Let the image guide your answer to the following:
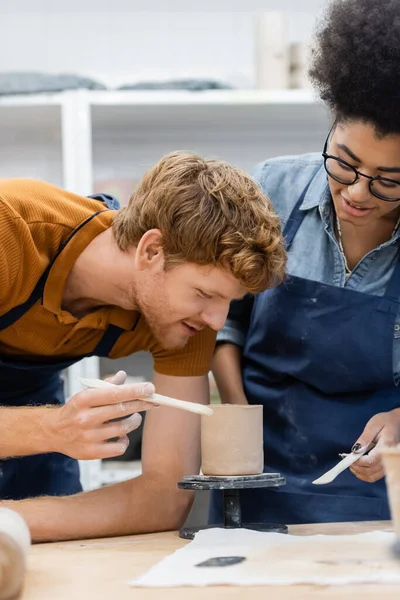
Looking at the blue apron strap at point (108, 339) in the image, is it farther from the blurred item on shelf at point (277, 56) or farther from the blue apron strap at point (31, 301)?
the blurred item on shelf at point (277, 56)

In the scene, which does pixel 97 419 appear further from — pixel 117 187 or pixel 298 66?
pixel 298 66

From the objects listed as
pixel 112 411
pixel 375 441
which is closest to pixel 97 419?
pixel 112 411

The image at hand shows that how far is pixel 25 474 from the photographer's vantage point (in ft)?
6.93

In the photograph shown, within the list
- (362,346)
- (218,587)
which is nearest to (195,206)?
(362,346)

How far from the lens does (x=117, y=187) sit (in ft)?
11.2

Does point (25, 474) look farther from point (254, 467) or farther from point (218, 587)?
point (218, 587)

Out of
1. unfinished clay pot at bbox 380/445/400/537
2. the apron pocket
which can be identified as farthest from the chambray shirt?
unfinished clay pot at bbox 380/445/400/537

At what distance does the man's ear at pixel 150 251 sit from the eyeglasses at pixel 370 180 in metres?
0.37

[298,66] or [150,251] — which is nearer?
[150,251]

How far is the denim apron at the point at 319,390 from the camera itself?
75.8 inches

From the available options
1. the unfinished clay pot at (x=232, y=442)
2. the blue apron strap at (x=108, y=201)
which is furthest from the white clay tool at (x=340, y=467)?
the blue apron strap at (x=108, y=201)

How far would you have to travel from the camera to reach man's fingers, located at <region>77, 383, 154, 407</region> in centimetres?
145

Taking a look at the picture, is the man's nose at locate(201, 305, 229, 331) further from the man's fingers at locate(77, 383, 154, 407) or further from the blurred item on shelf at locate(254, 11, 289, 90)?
the blurred item on shelf at locate(254, 11, 289, 90)

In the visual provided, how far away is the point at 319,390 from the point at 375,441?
0.28 m
